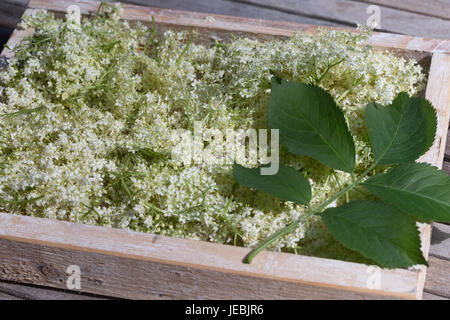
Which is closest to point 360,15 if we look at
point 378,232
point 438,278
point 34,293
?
point 438,278

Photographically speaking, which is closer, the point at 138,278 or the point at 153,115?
the point at 138,278

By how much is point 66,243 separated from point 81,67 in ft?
1.93

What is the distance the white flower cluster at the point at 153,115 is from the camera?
1.15 meters

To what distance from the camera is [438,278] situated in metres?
1.27

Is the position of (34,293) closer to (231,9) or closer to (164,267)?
(164,267)

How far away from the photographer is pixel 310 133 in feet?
3.58

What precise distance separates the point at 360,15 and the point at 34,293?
1825mm

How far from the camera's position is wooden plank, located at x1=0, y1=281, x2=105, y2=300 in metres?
1.08

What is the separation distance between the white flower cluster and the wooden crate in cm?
9

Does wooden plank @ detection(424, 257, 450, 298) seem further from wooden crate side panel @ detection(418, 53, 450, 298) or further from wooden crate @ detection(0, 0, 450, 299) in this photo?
wooden crate @ detection(0, 0, 450, 299)

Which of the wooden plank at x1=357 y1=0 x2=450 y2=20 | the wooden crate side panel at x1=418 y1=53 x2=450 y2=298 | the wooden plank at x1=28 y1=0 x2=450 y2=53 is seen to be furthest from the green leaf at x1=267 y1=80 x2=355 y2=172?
the wooden plank at x1=357 y1=0 x2=450 y2=20

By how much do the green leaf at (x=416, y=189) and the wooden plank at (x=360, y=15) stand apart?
4.14 ft
